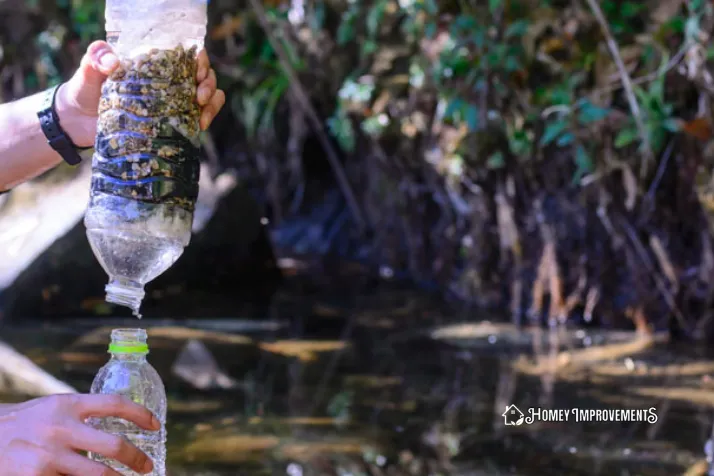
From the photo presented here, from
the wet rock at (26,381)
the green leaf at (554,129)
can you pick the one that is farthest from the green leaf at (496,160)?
the wet rock at (26,381)

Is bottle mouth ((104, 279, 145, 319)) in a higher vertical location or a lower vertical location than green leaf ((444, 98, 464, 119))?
lower

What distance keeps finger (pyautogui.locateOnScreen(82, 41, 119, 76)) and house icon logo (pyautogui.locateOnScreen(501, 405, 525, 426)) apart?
1.94 meters

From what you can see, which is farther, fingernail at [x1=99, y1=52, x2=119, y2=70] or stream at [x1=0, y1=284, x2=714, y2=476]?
stream at [x1=0, y1=284, x2=714, y2=476]

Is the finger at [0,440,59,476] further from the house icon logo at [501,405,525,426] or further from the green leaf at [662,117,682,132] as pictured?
the green leaf at [662,117,682,132]

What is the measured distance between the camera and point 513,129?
211 inches

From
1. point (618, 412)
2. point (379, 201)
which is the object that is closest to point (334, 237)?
point (379, 201)

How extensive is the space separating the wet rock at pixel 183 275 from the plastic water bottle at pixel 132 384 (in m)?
3.40

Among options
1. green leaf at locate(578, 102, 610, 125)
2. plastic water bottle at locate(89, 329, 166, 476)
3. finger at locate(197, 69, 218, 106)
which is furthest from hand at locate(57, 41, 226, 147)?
green leaf at locate(578, 102, 610, 125)

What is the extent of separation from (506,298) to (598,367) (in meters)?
1.87

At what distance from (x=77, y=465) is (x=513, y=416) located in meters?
2.28

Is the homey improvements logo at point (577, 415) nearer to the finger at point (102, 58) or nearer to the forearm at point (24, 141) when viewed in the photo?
the forearm at point (24, 141)

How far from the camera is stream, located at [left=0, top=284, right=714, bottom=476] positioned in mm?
2934

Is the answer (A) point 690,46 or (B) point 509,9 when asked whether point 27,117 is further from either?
(B) point 509,9

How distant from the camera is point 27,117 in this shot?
2203mm
